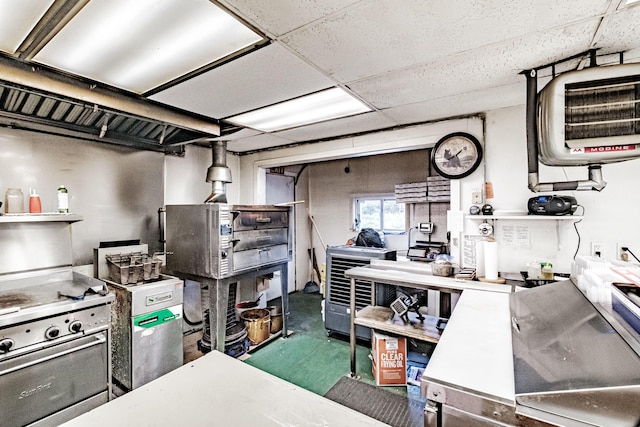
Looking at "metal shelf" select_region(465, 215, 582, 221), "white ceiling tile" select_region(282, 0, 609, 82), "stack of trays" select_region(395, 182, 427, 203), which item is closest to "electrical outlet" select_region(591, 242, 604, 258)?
"metal shelf" select_region(465, 215, 582, 221)

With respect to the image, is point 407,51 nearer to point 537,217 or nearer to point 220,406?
point 537,217

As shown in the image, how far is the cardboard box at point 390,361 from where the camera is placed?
8.89 ft

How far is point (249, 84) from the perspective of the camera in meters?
2.18

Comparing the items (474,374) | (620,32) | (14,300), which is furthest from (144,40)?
(620,32)

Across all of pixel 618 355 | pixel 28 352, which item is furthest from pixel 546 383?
pixel 28 352

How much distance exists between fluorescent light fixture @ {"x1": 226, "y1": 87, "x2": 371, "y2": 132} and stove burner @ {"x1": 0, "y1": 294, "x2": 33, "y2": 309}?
2.17m

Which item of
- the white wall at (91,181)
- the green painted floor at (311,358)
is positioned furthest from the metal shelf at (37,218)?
the green painted floor at (311,358)

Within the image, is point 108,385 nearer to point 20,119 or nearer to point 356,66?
point 20,119

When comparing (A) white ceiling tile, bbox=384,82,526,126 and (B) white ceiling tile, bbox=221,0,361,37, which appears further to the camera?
(A) white ceiling tile, bbox=384,82,526,126

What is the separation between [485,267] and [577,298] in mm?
1058

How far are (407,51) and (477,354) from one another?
1662 mm

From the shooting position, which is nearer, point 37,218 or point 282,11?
point 282,11

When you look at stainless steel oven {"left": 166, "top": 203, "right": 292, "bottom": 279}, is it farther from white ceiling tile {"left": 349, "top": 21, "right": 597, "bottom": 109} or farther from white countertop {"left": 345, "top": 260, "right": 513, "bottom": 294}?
white ceiling tile {"left": 349, "top": 21, "right": 597, "bottom": 109}

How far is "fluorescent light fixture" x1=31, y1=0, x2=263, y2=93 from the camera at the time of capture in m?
1.36
